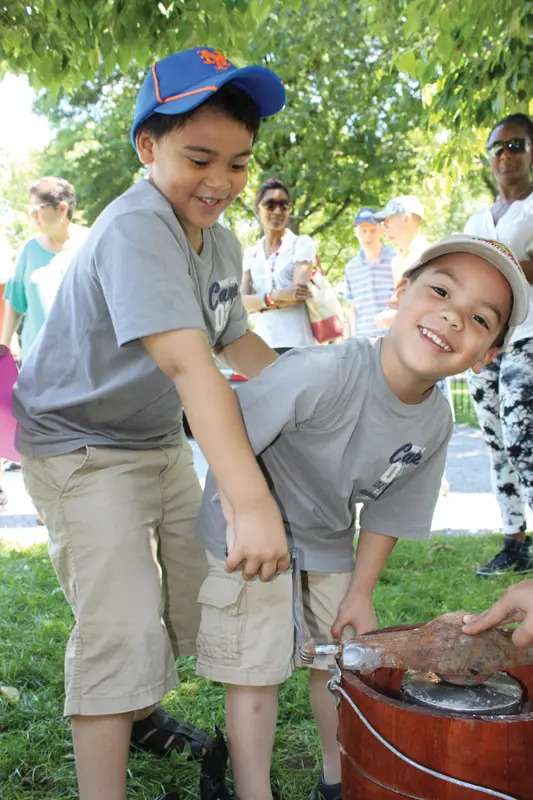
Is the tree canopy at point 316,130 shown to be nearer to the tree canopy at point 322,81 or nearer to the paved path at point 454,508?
the tree canopy at point 322,81

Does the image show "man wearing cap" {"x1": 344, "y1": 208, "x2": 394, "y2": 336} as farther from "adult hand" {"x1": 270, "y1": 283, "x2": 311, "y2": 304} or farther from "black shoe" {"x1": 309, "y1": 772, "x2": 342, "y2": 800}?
"black shoe" {"x1": 309, "y1": 772, "x2": 342, "y2": 800}

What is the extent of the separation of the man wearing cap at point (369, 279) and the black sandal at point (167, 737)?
11.9 ft

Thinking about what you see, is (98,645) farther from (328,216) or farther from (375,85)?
(328,216)

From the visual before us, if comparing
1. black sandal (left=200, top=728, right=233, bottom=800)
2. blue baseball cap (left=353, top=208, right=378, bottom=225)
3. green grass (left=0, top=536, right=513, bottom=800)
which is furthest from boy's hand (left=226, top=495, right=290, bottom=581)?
blue baseball cap (left=353, top=208, right=378, bottom=225)

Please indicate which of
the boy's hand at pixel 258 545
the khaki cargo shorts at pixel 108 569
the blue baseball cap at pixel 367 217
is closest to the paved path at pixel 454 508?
the blue baseball cap at pixel 367 217

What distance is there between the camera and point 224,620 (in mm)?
2107

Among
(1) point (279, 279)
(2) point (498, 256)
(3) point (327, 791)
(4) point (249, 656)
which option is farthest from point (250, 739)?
(1) point (279, 279)

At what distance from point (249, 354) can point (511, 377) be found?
1787 millimetres

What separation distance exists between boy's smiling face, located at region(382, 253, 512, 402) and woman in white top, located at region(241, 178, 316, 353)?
11.1 ft

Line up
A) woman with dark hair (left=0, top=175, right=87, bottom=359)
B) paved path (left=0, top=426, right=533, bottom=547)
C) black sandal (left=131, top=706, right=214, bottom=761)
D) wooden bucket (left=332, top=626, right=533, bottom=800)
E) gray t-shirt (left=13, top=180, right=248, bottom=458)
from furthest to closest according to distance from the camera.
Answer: paved path (left=0, top=426, right=533, bottom=547) < woman with dark hair (left=0, top=175, right=87, bottom=359) < black sandal (left=131, top=706, right=214, bottom=761) < gray t-shirt (left=13, top=180, right=248, bottom=458) < wooden bucket (left=332, top=626, right=533, bottom=800)

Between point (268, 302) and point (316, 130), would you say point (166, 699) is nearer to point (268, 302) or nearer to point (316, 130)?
point (268, 302)

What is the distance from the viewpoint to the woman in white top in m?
5.43

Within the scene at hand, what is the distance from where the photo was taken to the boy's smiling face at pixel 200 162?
202cm

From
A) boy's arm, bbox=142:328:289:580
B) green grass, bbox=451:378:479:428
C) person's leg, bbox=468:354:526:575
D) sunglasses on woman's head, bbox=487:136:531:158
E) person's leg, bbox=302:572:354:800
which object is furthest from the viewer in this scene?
green grass, bbox=451:378:479:428
